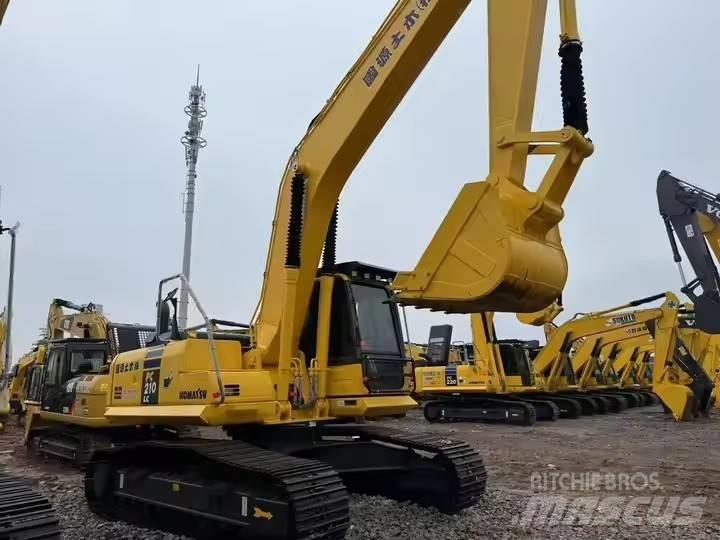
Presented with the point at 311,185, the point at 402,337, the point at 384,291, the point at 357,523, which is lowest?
the point at 357,523

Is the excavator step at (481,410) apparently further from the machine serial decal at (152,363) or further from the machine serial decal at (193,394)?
the machine serial decal at (193,394)

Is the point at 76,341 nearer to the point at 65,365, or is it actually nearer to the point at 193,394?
the point at 65,365

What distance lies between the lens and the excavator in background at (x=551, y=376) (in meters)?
17.1

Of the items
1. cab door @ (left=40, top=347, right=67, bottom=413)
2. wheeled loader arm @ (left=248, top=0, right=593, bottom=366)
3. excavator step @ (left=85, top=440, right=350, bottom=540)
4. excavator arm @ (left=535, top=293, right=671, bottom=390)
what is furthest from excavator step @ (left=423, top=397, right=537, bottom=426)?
excavator step @ (left=85, top=440, right=350, bottom=540)

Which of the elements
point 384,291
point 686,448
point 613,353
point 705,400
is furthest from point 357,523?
point 613,353

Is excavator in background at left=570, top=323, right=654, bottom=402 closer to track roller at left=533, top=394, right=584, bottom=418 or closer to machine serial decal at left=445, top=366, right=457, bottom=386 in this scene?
track roller at left=533, top=394, right=584, bottom=418

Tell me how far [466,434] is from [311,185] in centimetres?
972

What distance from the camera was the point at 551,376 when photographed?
1909cm

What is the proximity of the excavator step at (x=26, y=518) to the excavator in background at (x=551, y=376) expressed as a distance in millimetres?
13776

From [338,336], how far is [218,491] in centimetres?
180

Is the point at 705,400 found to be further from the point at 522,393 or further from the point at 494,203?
the point at 494,203

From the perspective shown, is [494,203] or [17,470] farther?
[17,470]

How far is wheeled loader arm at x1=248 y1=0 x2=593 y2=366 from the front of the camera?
5336mm

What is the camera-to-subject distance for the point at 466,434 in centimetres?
1485
